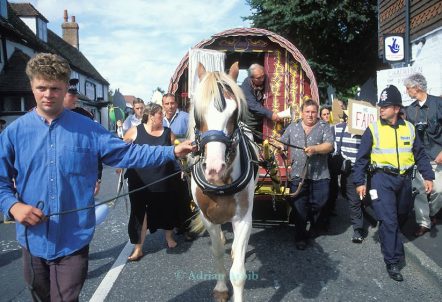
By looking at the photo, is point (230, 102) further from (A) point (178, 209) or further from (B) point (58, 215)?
(A) point (178, 209)

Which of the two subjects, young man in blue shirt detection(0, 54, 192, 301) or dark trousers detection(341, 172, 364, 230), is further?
dark trousers detection(341, 172, 364, 230)

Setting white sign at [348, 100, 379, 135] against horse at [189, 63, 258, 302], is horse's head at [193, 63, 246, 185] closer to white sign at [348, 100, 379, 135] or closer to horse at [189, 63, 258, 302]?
horse at [189, 63, 258, 302]

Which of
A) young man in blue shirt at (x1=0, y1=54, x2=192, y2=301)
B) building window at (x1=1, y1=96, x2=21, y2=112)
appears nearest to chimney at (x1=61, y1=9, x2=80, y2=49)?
building window at (x1=1, y1=96, x2=21, y2=112)

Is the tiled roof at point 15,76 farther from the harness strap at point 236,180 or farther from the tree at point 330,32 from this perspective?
the harness strap at point 236,180

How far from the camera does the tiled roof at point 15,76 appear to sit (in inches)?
757

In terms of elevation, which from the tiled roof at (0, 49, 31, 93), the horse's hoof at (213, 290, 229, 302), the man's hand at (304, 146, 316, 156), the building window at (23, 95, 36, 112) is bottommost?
the horse's hoof at (213, 290, 229, 302)

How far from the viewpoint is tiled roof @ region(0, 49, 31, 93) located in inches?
757

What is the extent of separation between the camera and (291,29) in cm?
1831

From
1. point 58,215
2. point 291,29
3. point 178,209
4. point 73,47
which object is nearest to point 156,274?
point 178,209

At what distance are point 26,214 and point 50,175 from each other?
0.82 feet

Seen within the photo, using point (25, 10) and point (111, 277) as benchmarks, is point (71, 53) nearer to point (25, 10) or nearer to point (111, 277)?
point (25, 10)

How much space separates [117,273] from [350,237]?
3.17 m

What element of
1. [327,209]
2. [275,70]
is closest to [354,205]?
[327,209]

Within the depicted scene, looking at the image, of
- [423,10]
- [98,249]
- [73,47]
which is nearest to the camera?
[98,249]
